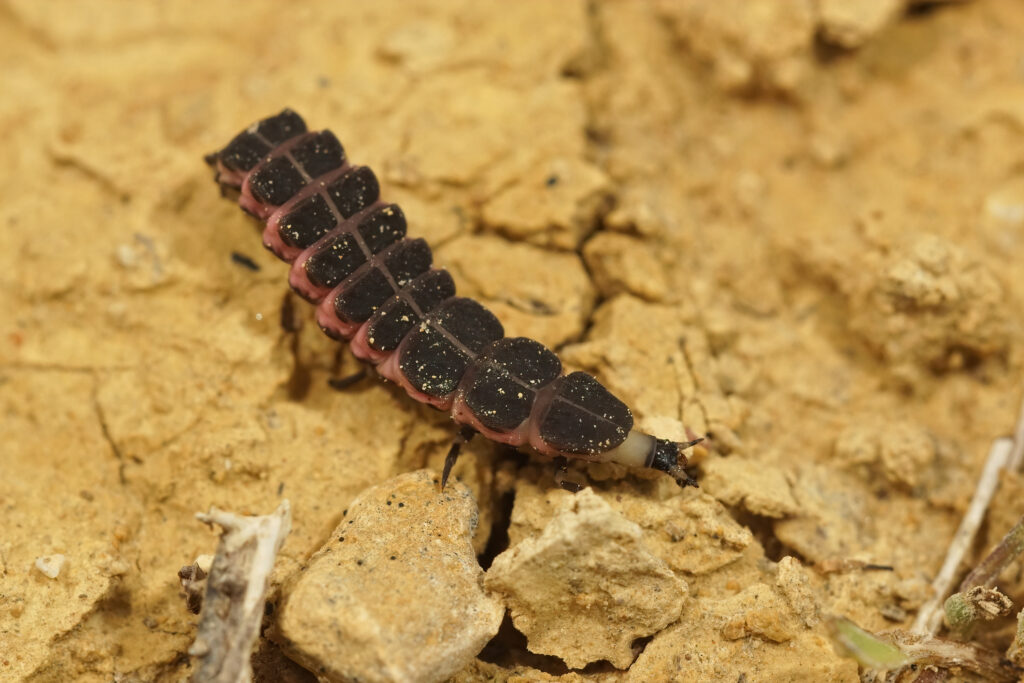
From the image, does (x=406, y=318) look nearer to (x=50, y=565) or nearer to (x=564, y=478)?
(x=564, y=478)

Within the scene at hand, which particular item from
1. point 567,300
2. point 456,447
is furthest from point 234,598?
point 567,300

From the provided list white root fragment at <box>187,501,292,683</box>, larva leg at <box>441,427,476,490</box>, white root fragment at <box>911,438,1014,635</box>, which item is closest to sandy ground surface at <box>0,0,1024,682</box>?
white root fragment at <box>911,438,1014,635</box>

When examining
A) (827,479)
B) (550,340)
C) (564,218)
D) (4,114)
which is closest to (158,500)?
(550,340)

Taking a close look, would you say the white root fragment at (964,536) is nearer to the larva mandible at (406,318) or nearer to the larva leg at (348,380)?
the larva mandible at (406,318)

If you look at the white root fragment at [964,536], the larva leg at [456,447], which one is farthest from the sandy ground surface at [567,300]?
the larva leg at [456,447]

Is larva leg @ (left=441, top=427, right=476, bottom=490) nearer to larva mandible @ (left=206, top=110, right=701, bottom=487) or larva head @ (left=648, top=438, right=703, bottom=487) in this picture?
larva mandible @ (left=206, top=110, right=701, bottom=487)
